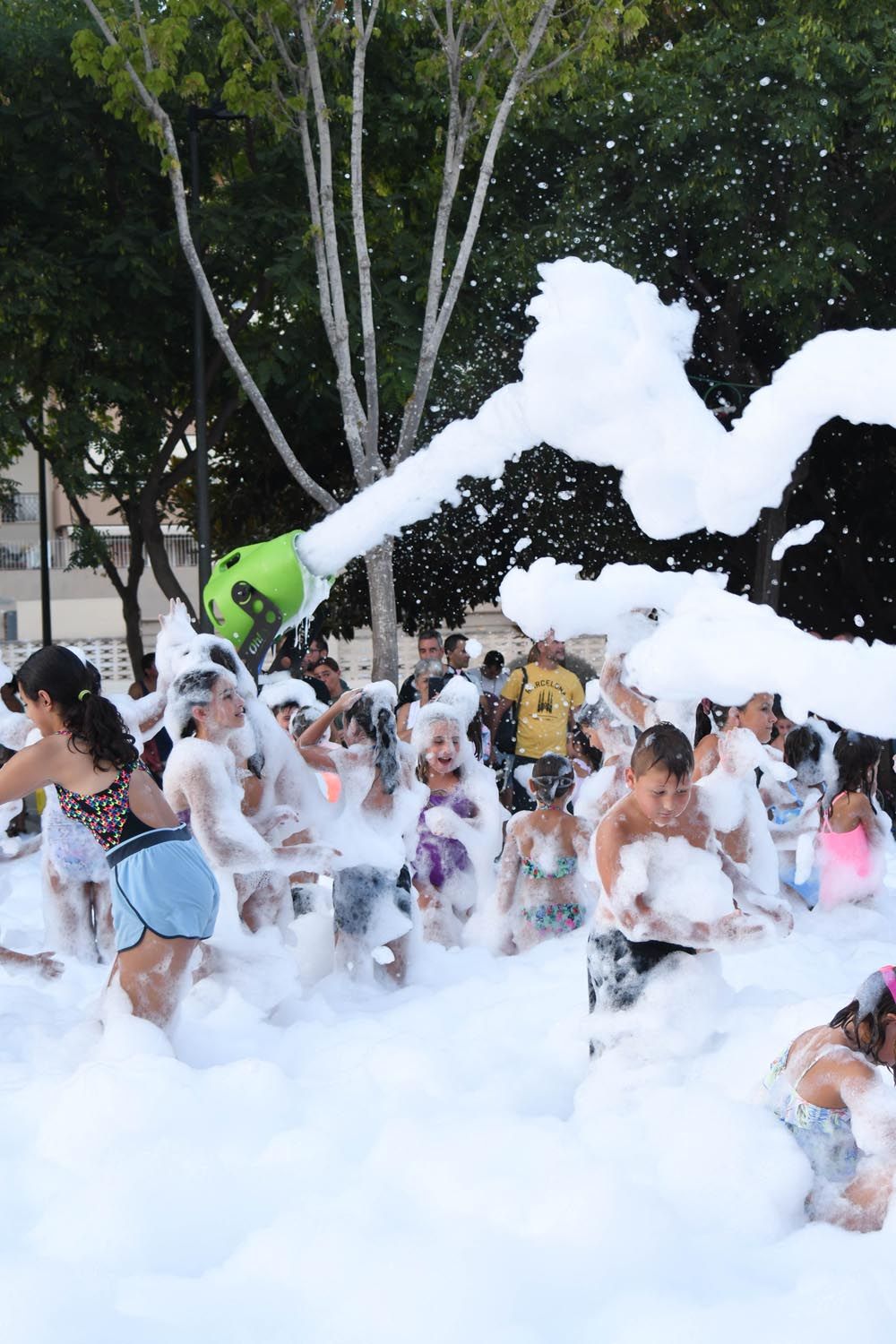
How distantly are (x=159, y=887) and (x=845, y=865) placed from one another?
12.2 feet

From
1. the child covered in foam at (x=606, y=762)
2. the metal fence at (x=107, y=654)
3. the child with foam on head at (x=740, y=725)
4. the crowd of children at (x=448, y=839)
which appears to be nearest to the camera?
the crowd of children at (x=448, y=839)

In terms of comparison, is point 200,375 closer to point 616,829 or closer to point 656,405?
point 656,405

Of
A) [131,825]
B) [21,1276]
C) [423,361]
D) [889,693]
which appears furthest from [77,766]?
[423,361]

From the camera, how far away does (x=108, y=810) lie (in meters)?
4.46

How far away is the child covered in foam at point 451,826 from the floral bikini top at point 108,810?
2569 mm

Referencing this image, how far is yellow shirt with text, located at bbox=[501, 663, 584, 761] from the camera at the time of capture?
950 centimetres

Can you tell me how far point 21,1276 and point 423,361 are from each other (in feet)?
29.5

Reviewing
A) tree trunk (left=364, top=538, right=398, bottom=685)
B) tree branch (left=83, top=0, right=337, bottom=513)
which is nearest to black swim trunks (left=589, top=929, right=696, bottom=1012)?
tree trunk (left=364, top=538, right=398, bottom=685)

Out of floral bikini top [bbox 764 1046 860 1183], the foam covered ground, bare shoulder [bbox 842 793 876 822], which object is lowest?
the foam covered ground

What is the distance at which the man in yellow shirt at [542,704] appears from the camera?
31.2ft

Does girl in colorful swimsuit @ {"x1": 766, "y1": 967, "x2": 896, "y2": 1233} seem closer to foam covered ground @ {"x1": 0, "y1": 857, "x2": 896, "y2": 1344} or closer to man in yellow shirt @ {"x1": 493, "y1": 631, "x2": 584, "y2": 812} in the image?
foam covered ground @ {"x1": 0, "y1": 857, "x2": 896, "y2": 1344}

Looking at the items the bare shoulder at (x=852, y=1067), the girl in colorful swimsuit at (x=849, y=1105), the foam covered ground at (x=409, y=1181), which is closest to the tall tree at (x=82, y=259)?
the foam covered ground at (x=409, y=1181)

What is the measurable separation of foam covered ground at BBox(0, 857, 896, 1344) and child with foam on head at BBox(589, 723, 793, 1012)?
16 centimetres

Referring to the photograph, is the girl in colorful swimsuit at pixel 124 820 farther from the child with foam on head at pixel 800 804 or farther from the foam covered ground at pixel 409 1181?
the child with foam on head at pixel 800 804
